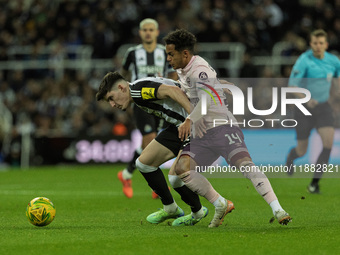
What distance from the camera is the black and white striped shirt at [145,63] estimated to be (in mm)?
11500

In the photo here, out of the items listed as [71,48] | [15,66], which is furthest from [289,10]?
[15,66]

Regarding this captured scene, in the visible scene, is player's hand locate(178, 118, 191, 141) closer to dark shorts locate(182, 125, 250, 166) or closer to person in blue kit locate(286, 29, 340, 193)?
dark shorts locate(182, 125, 250, 166)

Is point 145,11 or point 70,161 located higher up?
point 145,11

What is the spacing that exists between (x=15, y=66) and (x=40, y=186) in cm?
897

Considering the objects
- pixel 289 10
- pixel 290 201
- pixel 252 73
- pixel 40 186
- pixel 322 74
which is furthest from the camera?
pixel 289 10

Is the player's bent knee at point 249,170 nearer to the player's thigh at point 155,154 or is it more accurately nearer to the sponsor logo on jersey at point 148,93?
the player's thigh at point 155,154

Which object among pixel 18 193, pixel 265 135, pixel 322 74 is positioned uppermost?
pixel 322 74

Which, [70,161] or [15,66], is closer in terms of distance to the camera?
[70,161]

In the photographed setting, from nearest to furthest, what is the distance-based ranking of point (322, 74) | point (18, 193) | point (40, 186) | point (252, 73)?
point (322, 74) < point (18, 193) < point (40, 186) < point (252, 73)

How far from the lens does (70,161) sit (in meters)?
19.9

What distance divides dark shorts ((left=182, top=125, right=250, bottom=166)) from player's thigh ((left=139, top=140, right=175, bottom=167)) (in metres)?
0.23

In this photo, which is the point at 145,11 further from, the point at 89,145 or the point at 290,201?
the point at 290,201

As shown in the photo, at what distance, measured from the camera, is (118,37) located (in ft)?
72.3

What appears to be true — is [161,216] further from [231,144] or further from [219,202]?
[231,144]
